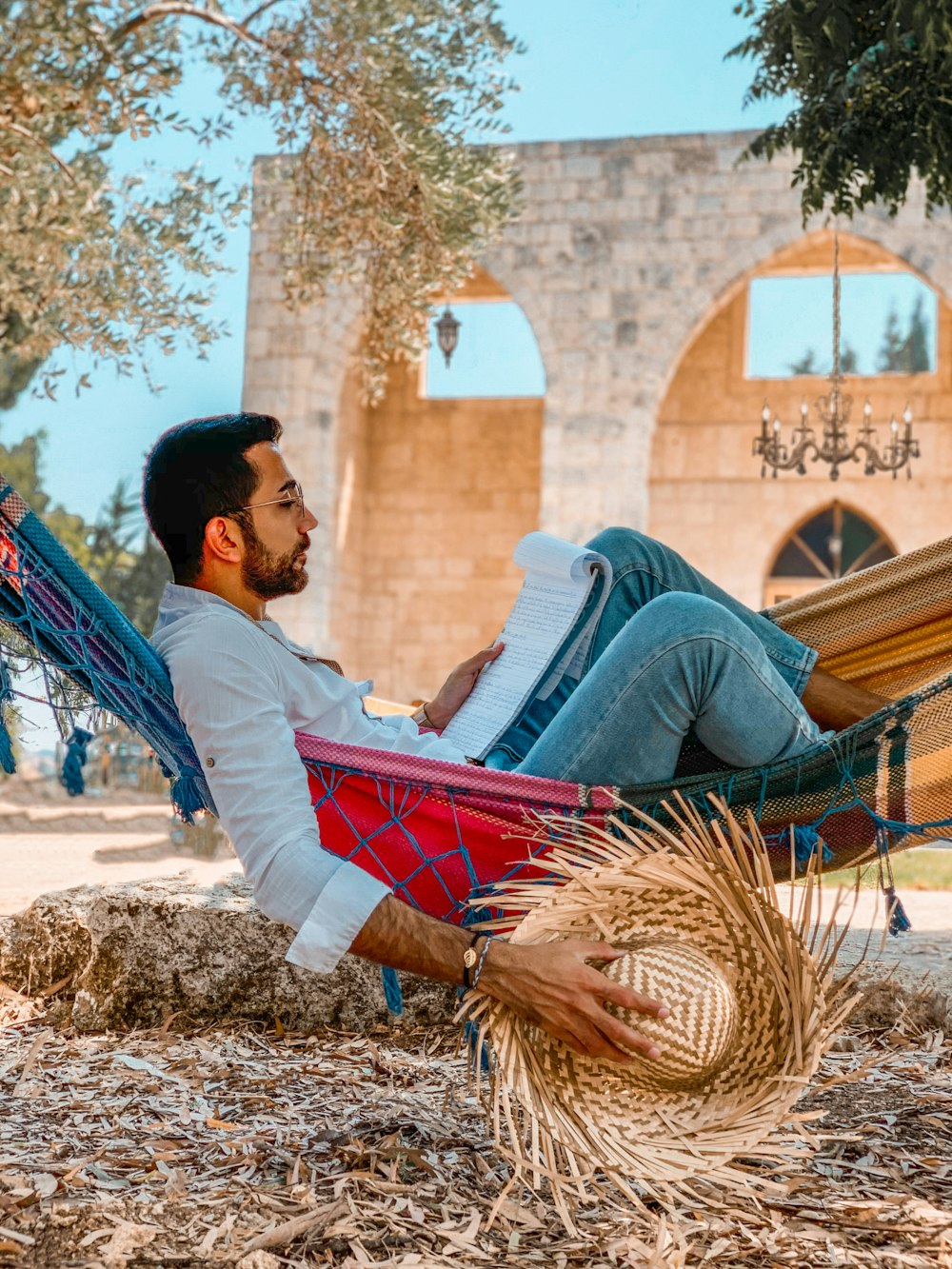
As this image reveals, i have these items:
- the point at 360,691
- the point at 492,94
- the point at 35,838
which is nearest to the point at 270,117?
the point at 492,94

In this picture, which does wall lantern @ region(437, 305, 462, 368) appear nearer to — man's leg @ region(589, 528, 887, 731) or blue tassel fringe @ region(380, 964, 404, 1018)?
man's leg @ region(589, 528, 887, 731)

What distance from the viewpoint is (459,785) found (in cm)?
186

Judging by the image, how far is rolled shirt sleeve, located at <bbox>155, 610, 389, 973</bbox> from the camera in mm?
1622

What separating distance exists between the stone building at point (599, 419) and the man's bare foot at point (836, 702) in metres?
7.20

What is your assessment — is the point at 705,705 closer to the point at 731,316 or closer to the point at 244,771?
the point at 244,771

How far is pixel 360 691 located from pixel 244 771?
1.87 feet

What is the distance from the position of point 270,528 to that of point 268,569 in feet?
0.19

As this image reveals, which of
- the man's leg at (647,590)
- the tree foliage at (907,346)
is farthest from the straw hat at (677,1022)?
the tree foliage at (907,346)

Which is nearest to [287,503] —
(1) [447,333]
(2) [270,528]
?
(2) [270,528]

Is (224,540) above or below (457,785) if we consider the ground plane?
above

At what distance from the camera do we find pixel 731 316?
478 inches

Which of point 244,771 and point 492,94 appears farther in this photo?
point 492,94

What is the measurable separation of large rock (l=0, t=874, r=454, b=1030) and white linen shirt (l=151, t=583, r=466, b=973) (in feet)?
3.59

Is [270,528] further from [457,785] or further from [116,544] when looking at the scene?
[116,544]
